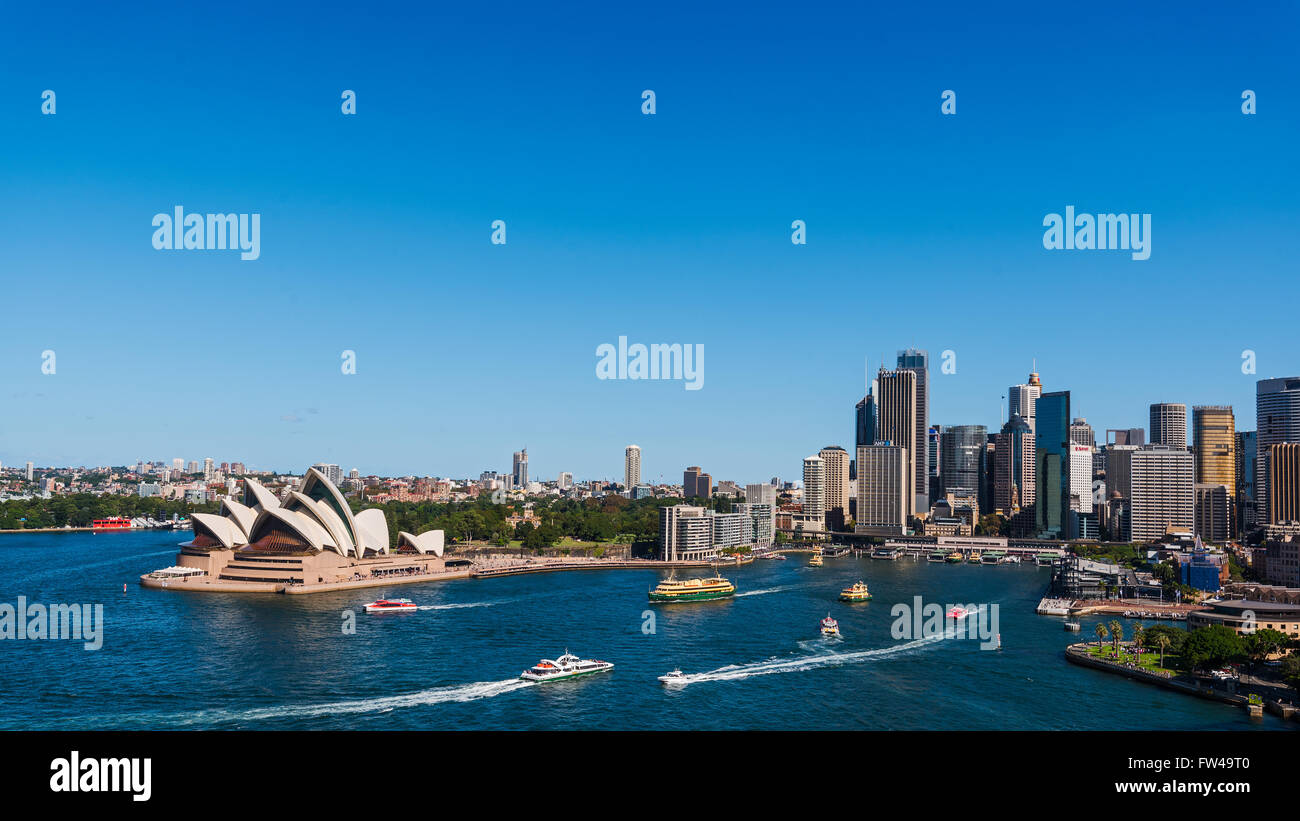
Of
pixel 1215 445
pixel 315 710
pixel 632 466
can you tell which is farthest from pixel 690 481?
pixel 315 710

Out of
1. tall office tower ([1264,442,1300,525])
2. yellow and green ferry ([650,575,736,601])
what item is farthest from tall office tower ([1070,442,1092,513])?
yellow and green ferry ([650,575,736,601])

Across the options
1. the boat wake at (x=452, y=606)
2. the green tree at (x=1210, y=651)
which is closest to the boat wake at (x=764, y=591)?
the boat wake at (x=452, y=606)

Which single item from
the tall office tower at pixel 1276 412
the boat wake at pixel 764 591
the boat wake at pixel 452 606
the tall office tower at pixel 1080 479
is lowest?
the boat wake at pixel 764 591

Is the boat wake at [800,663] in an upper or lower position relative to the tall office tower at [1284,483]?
lower

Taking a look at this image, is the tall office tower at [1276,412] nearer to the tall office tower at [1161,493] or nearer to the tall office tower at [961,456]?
the tall office tower at [1161,493]

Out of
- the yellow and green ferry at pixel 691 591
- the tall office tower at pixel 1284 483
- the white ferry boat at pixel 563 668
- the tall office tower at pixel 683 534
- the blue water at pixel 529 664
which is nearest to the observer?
the blue water at pixel 529 664

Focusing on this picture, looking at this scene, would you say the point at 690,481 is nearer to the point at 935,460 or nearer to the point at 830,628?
the point at 935,460

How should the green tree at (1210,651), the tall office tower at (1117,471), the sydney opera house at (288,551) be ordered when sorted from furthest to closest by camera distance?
1. the tall office tower at (1117,471)
2. the sydney opera house at (288,551)
3. the green tree at (1210,651)

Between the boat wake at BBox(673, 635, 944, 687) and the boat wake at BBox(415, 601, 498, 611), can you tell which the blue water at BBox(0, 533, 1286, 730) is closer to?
the boat wake at BBox(673, 635, 944, 687)
